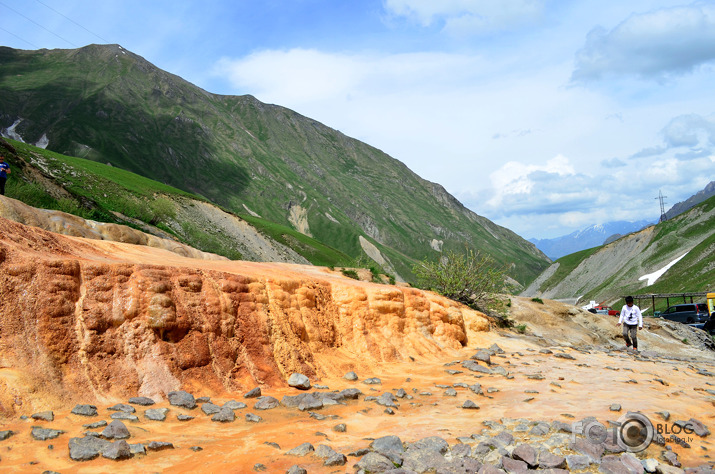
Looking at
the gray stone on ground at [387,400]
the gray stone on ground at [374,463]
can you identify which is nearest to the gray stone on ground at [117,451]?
the gray stone on ground at [374,463]

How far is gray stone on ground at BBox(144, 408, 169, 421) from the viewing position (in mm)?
Result: 7883

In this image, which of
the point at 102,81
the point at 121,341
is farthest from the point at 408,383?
the point at 102,81

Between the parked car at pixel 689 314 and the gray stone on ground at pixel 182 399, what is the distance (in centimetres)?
4042

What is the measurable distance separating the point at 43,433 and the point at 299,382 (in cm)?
541

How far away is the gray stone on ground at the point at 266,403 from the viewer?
910cm

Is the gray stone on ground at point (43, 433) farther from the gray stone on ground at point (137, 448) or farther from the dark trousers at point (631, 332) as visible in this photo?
the dark trousers at point (631, 332)

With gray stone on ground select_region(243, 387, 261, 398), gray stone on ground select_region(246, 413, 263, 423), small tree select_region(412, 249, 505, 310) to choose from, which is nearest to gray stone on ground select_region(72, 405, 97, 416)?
gray stone on ground select_region(246, 413, 263, 423)

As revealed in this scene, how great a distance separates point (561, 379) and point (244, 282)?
9071mm

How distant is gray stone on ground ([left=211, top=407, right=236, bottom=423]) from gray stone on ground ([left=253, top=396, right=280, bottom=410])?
75 cm

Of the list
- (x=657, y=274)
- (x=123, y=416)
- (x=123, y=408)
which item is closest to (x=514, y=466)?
(x=123, y=416)

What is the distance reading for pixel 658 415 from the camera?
8594 mm

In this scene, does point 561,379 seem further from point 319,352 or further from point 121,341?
point 121,341

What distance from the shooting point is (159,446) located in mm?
6648

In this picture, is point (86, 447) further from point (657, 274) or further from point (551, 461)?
point (657, 274)
